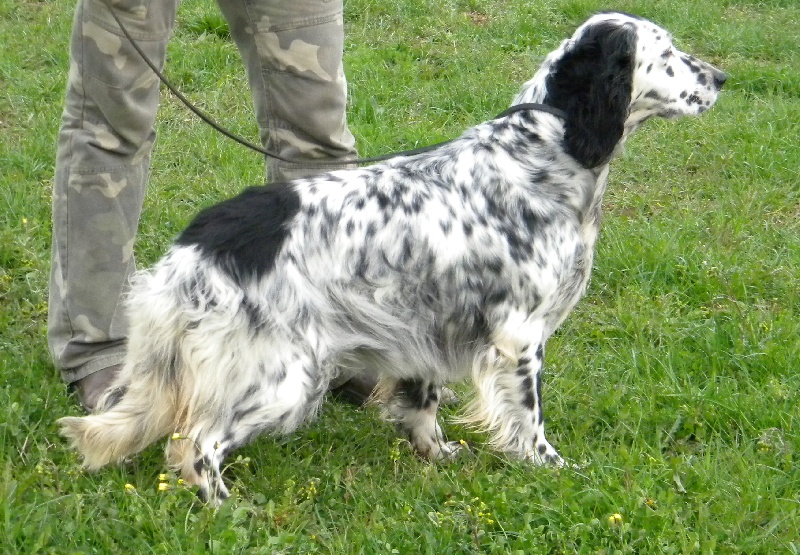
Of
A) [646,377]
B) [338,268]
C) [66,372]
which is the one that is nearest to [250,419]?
[338,268]

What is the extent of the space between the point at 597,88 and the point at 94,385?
197 centimetres

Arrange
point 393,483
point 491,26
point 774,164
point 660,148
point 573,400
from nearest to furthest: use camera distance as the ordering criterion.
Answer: point 393,483, point 573,400, point 774,164, point 660,148, point 491,26

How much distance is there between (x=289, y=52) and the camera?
3.42 m

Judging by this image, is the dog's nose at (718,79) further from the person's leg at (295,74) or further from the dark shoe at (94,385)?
the dark shoe at (94,385)

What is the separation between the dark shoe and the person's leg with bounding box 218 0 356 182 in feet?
3.03

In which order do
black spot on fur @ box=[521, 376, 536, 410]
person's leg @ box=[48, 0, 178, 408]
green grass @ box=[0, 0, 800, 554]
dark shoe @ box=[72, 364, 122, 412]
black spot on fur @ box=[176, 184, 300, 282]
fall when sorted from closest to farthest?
green grass @ box=[0, 0, 800, 554], black spot on fur @ box=[176, 184, 300, 282], person's leg @ box=[48, 0, 178, 408], black spot on fur @ box=[521, 376, 536, 410], dark shoe @ box=[72, 364, 122, 412]

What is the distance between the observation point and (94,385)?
3.49m

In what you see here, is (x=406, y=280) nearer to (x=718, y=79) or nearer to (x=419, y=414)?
(x=419, y=414)

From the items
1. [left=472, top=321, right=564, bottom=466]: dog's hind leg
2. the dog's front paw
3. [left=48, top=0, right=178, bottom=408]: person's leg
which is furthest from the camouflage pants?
the dog's front paw

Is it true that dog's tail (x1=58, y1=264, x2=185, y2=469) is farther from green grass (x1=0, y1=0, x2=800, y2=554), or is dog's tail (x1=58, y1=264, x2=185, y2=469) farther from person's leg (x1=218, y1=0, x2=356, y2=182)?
person's leg (x1=218, y1=0, x2=356, y2=182)

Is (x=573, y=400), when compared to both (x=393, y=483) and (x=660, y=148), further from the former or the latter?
(x=660, y=148)

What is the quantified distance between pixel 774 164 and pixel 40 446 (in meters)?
4.13

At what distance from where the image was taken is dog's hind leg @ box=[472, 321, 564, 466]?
3262mm

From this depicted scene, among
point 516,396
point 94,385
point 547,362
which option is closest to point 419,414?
point 516,396
